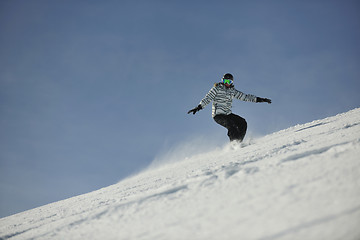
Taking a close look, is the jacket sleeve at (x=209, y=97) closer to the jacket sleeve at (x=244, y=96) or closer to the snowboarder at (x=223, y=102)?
the snowboarder at (x=223, y=102)

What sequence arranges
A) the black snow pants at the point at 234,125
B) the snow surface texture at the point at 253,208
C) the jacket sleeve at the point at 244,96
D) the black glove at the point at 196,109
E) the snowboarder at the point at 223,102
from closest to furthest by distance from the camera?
1. the snow surface texture at the point at 253,208
2. the black snow pants at the point at 234,125
3. the snowboarder at the point at 223,102
4. the black glove at the point at 196,109
5. the jacket sleeve at the point at 244,96

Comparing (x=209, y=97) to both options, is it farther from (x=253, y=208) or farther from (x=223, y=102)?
(x=253, y=208)

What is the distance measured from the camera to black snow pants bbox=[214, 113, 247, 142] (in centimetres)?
655

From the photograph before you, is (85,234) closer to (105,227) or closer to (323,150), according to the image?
(105,227)

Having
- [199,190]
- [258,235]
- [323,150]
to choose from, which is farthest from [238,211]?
[323,150]

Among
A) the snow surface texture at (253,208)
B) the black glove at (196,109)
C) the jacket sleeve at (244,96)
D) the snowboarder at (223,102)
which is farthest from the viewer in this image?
the jacket sleeve at (244,96)

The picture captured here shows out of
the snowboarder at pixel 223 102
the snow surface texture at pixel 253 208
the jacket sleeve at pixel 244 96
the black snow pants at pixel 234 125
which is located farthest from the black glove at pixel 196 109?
the snow surface texture at pixel 253 208

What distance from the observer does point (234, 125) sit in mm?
6641

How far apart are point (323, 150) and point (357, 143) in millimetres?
295

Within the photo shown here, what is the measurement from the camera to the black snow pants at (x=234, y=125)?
655 cm

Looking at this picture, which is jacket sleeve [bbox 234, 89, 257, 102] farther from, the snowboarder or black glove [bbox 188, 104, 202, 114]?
black glove [bbox 188, 104, 202, 114]

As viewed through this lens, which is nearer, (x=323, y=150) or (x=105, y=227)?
(x=105, y=227)

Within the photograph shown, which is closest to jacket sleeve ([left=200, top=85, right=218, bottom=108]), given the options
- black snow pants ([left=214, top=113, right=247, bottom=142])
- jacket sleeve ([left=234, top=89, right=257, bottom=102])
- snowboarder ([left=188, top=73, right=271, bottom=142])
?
snowboarder ([left=188, top=73, right=271, bottom=142])

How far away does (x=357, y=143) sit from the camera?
2.45 m
